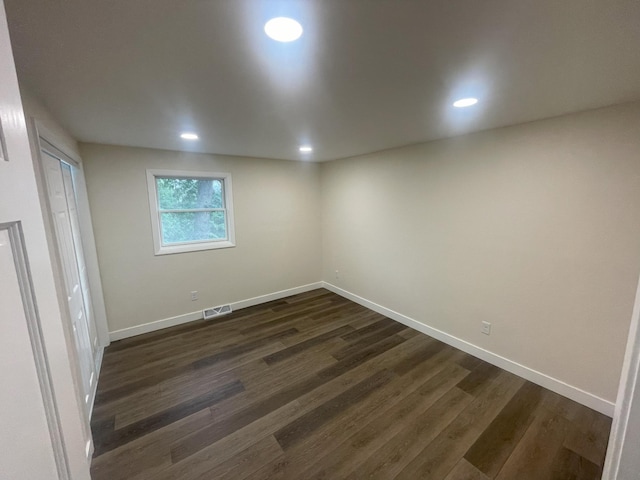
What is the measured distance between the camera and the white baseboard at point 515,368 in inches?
79.7

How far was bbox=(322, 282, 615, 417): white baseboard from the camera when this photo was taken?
2.02m

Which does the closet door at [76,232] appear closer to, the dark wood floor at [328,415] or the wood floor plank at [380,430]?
the dark wood floor at [328,415]

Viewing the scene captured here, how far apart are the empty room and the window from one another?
0.03 meters

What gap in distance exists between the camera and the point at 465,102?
1746 mm

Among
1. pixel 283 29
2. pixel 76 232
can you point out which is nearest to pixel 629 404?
pixel 283 29

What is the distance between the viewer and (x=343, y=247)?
4340mm

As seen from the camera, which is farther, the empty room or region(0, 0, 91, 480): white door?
the empty room

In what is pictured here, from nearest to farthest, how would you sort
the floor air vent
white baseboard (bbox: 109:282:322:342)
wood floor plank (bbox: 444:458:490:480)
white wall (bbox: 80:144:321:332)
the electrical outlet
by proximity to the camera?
wood floor plank (bbox: 444:458:490:480) → the electrical outlet → white wall (bbox: 80:144:321:332) → white baseboard (bbox: 109:282:322:342) → the floor air vent

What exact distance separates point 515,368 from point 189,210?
414 cm

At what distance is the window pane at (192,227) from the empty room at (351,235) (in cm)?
3

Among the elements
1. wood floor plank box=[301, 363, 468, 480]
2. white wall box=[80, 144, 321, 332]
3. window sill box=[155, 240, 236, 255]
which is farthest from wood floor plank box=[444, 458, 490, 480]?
window sill box=[155, 240, 236, 255]

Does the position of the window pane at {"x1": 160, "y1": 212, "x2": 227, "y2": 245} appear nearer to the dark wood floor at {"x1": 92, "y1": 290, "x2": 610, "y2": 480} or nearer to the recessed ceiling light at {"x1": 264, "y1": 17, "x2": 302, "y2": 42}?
the dark wood floor at {"x1": 92, "y1": 290, "x2": 610, "y2": 480}

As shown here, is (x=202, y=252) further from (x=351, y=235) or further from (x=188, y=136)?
(x=351, y=235)

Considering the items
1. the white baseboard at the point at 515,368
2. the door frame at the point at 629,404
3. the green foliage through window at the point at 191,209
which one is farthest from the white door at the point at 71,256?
the white baseboard at the point at 515,368
